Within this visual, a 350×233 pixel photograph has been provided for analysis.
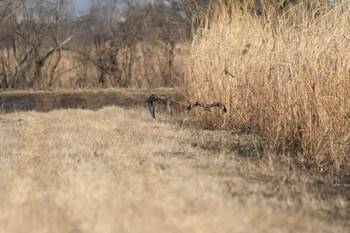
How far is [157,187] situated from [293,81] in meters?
2.42

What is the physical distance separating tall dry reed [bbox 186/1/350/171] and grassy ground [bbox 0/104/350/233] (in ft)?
1.36

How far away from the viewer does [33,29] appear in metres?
16.3

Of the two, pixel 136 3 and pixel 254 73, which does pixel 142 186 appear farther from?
pixel 136 3

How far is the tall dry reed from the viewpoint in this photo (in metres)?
5.46

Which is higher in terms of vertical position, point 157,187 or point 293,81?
point 293,81

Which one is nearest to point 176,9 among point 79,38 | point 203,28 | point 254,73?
point 79,38

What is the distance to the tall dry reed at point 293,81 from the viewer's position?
546cm

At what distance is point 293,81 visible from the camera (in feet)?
19.7

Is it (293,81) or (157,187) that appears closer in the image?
(157,187)

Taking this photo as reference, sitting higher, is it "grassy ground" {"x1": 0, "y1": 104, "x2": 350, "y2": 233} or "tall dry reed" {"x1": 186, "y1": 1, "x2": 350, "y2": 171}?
"tall dry reed" {"x1": 186, "y1": 1, "x2": 350, "y2": 171}

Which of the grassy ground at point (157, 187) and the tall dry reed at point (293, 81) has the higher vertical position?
the tall dry reed at point (293, 81)

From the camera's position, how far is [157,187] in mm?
4285

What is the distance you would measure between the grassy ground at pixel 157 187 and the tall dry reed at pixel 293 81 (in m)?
0.42

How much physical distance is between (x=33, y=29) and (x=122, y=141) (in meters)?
10.7
